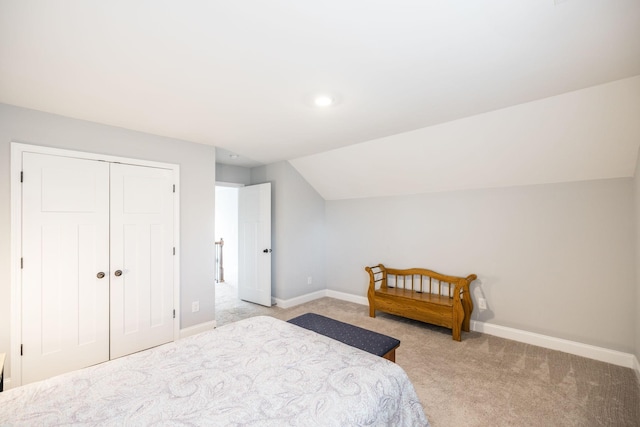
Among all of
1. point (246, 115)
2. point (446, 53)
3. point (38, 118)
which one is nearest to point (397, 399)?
point (446, 53)

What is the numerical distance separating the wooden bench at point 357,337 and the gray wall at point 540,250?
73.1 inches

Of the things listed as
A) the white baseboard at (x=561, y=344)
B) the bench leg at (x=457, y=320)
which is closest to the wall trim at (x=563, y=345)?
the white baseboard at (x=561, y=344)

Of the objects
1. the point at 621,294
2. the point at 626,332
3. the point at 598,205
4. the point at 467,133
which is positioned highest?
the point at 467,133

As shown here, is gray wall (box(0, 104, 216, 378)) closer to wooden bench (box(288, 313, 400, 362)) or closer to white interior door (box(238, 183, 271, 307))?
white interior door (box(238, 183, 271, 307))

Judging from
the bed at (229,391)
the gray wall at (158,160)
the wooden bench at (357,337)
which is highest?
the gray wall at (158,160)

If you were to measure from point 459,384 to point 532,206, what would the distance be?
209cm

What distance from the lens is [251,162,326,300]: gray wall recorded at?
454 cm

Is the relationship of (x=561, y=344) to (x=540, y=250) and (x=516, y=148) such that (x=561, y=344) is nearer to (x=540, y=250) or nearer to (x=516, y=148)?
(x=540, y=250)

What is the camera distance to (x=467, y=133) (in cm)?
291

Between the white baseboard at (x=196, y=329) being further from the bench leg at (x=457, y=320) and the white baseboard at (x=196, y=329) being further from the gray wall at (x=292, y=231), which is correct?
the bench leg at (x=457, y=320)

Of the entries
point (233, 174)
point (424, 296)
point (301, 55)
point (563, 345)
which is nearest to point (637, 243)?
point (563, 345)

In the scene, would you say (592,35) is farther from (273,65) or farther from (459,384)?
(459,384)

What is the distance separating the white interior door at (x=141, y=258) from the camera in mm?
2844

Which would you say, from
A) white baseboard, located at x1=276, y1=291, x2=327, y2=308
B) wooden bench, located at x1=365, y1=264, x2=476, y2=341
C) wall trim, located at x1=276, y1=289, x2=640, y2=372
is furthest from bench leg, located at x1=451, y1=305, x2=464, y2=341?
white baseboard, located at x1=276, y1=291, x2=327, y2=308
